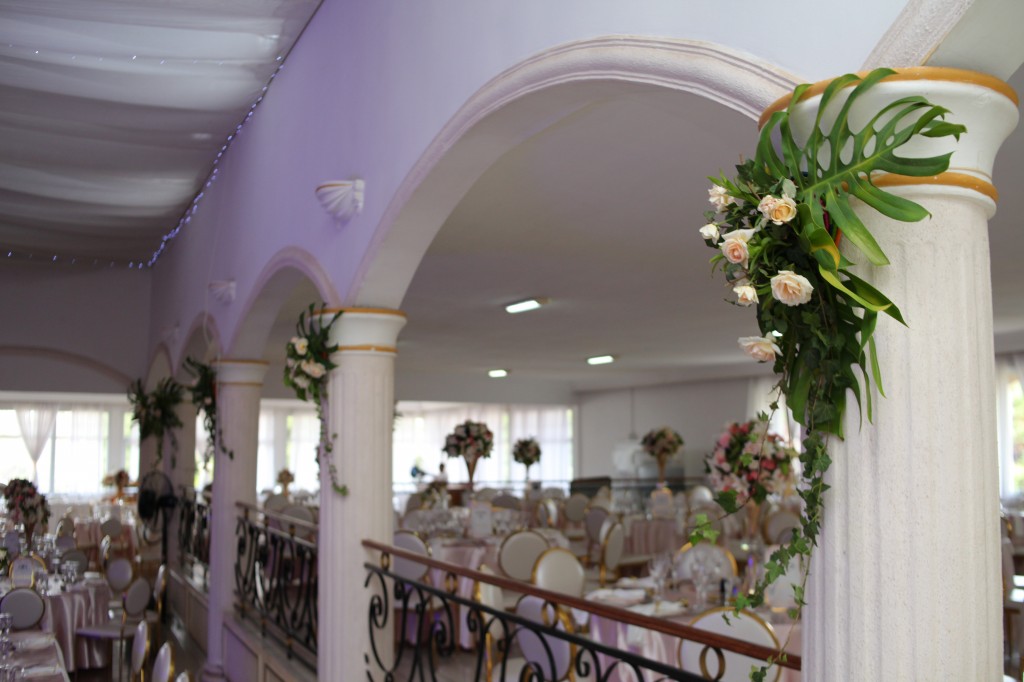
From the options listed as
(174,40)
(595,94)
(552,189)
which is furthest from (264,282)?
(595,94)

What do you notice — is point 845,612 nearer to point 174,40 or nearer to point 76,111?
point 174,40

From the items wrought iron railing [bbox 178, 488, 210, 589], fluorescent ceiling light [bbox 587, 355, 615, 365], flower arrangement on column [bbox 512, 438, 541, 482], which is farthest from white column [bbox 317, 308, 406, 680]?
flower arrangement on column [bbox 512, 438, 541, 482]

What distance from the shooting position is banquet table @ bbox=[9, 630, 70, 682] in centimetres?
441

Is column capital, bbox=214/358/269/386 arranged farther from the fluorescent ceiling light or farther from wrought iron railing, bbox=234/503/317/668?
the fluorescent ceiling light

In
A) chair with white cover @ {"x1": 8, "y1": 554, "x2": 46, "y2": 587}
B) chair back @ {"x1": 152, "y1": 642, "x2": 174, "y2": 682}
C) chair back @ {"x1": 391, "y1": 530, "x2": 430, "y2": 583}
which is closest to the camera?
chair back @ {"x1": 152, "y1": 642, "x2": 174, "y2": 682}

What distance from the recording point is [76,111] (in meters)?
6.62

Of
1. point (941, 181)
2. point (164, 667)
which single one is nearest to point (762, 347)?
point (941, 181)

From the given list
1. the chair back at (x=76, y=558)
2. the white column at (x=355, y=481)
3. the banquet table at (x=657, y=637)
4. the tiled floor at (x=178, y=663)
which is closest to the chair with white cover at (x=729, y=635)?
the banquet table at (x=657, y=637)

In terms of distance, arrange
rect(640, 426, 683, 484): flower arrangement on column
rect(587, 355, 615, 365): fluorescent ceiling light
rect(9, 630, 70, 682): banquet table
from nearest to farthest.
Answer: rect(9, 630, 70, 682): banquet table, rect(587, 355, 615, 365): fluorescent ceiling light, rect(640, 426, 683, 484): flower arrangement on column

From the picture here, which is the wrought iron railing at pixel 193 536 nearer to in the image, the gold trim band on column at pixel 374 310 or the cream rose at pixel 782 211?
the gold trim band on column at pixel 374 310

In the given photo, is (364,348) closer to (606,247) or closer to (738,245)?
(606,247)

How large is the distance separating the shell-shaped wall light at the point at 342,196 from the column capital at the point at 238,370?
10.2 feet

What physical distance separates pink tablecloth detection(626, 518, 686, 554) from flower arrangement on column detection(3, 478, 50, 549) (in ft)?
21.7

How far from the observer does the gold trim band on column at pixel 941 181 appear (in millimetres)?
1646
